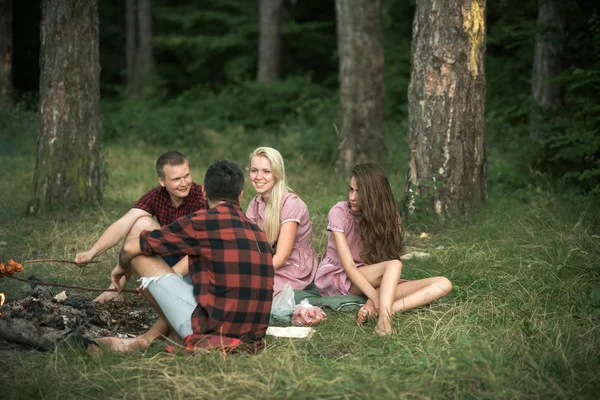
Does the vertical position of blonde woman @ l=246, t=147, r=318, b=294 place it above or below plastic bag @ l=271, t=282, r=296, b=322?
above

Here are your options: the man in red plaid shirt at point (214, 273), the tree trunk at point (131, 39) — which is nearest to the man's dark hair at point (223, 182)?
the man in red plaid shirt at point (214, 273)

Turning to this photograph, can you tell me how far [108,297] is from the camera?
19.0ft

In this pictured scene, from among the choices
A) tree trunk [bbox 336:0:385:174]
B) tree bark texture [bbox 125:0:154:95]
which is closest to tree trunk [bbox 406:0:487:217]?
tree trunk [bbox 336:0:385:174]

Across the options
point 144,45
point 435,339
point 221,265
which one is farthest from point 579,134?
point 144,45

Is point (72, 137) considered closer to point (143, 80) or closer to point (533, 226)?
point (533, 226)

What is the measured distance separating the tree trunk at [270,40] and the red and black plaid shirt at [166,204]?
13.9 meters

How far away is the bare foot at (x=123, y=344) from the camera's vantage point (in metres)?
4.44

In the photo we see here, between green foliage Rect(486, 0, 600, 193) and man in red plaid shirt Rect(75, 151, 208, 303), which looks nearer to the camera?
man in red plaid shirt Rect(75, 151, 208, 303)

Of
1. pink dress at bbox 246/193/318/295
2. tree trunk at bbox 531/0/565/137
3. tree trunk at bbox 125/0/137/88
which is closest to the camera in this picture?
pink dress at bbox 246/193/318/295

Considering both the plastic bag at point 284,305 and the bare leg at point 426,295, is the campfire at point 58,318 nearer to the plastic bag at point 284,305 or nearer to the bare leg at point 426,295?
the plastic bag at point 284,305

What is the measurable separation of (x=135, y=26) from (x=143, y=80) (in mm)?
2270

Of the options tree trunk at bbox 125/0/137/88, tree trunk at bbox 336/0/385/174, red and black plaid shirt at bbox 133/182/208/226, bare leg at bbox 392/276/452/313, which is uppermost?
tree trunk at bbox 125/0/137/88

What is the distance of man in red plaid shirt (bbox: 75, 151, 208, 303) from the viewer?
5.73 metres

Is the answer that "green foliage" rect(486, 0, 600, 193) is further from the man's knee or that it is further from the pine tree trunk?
the pine tree trunk
